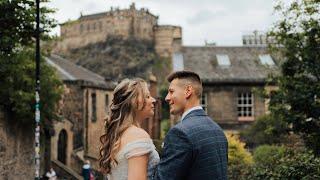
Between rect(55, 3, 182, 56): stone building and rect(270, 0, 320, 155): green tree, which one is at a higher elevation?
rect(55, 3, 182, 56): stone building

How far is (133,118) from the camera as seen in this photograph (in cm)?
418

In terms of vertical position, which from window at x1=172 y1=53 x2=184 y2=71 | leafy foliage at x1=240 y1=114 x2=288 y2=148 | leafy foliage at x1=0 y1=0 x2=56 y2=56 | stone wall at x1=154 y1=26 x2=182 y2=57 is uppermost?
stone wall at x1=154 y1=26 x2=182 y2=57

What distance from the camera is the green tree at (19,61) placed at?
16141 mm

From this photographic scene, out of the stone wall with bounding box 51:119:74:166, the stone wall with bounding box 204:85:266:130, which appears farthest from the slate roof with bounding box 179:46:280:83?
the stone wall with bounding box 51:119:74:166

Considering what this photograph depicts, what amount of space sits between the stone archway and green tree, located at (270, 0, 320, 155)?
17.3 meters

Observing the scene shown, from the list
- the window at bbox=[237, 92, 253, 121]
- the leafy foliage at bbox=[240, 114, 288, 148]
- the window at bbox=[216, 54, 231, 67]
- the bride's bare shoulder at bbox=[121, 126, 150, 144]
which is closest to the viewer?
the bride's bare shoulder at bbox=[121, 126, 150, 144]

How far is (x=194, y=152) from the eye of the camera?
3.80 m

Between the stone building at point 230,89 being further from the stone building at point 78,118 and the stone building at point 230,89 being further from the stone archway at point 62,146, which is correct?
the stone archway at point 62,146

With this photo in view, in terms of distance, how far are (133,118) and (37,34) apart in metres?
12.8

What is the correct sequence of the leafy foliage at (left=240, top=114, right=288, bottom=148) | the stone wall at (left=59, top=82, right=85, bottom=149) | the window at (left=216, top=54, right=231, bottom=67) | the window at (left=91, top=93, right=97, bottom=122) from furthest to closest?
the window at (left=91, top=93, right=97, bottom=122)
the stone wall at (left=59, top=82, right=85, bottom=149)
the window at (left=216, top=54, right=231, bottom=67)
the leafy foliage at (left=240, top=114, right=288, bottom=148)

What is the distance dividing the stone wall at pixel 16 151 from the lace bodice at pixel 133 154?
1304 cm

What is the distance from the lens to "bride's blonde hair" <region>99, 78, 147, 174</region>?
4125 millimetres

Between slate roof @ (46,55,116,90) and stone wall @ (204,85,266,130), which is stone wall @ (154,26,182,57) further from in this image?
stone wall @ (204,85,266,130)

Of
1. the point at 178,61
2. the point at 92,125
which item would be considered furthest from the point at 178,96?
the point at 92,125
